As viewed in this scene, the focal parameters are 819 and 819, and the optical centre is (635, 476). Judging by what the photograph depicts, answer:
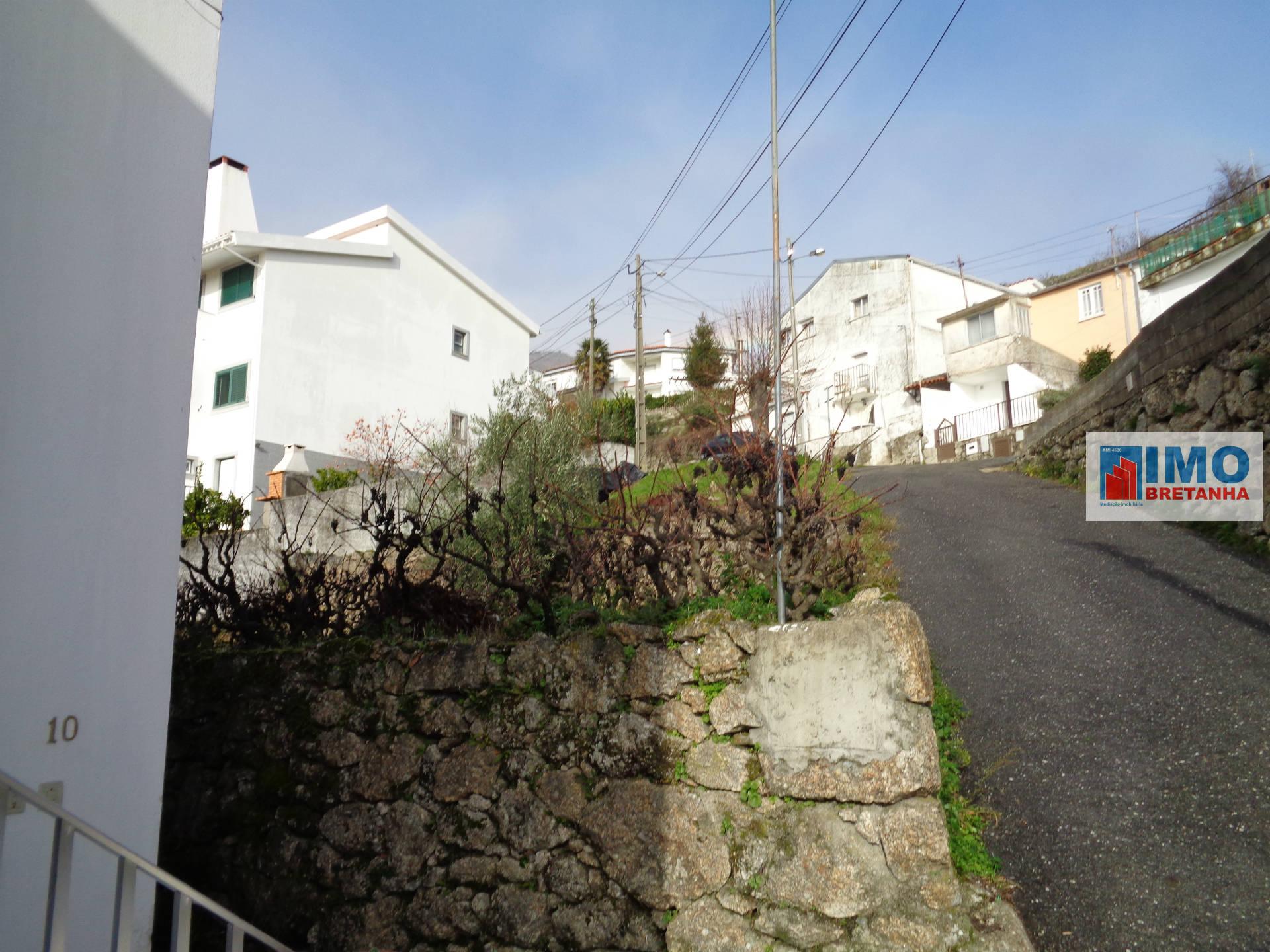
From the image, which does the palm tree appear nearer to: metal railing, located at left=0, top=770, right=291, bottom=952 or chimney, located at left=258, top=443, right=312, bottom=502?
chimney, located at left=258, top=443, right=312, bottom=502

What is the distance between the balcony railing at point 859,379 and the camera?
108ft

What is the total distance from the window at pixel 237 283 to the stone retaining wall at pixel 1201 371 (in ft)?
52.0

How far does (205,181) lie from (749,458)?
3373 millimetres

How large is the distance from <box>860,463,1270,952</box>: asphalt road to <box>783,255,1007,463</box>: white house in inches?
922

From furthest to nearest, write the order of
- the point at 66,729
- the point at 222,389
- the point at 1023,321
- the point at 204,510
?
the point at 1023,321 < the point at 222,389 < the point at 204,510 < the point at 66,729

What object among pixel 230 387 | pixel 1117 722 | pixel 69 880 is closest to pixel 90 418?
pixel 69 880

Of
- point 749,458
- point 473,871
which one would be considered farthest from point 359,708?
point 749,458

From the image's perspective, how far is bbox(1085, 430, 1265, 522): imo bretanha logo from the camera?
26.2 ft

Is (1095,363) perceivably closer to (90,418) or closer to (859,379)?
(859,379)

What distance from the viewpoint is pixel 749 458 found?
201 inches

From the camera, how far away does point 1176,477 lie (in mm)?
9172

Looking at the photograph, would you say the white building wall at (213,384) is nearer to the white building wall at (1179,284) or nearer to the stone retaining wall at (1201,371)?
the stone retaining wall at (1201,371)

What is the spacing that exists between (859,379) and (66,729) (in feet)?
107

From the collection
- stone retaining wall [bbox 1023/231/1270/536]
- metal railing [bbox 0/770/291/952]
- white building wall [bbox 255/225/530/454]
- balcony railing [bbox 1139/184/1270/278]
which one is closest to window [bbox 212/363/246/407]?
white building wall [bbox 255/225/530/454]
